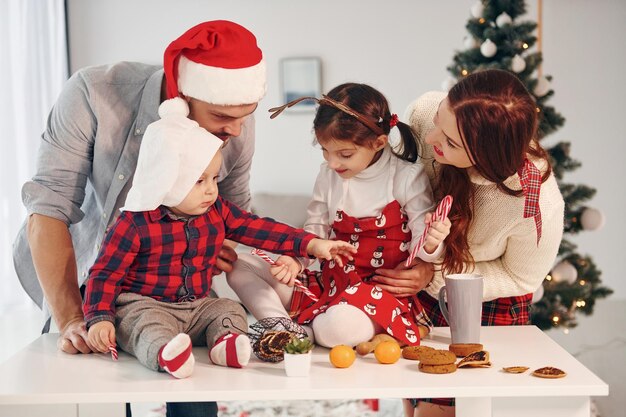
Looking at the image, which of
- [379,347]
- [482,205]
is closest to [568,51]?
[482,205]

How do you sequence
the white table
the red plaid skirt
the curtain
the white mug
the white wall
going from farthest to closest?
the white wall
the curtain
the red plaid skirt
the white mug
the white table

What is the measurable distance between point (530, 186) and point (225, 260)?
2.08ft

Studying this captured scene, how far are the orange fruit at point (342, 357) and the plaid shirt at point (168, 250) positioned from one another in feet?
0.94

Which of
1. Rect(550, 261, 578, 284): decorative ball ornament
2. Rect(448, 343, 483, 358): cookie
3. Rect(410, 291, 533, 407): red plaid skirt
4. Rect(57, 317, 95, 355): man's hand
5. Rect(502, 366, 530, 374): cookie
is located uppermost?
Rect(502, 366, 530, 374): cookie

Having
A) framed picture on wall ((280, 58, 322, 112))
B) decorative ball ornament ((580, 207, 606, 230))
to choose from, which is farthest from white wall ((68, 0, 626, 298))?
decorative ball ornament ((580, 207, 606, 230))

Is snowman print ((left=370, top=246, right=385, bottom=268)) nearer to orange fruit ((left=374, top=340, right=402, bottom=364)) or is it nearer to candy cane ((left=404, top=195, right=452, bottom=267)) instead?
Result: candy cane ((left=404, top=195, right=452, bottom=267))

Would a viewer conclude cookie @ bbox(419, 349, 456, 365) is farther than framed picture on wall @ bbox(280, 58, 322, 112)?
No

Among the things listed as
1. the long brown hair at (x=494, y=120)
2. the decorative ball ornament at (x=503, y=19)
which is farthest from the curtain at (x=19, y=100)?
the long brown hair at (x=494, y=120)

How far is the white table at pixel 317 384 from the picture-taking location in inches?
49.7

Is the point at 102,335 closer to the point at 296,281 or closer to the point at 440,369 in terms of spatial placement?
the point at 296,281

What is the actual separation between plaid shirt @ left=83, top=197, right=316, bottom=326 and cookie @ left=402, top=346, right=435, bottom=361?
0.30 meters

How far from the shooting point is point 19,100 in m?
5.21

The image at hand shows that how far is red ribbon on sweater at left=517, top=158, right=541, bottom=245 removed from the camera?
5.17ft

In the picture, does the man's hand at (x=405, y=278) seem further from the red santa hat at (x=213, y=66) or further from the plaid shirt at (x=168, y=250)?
the red santa hat at (x=213, y=66)
